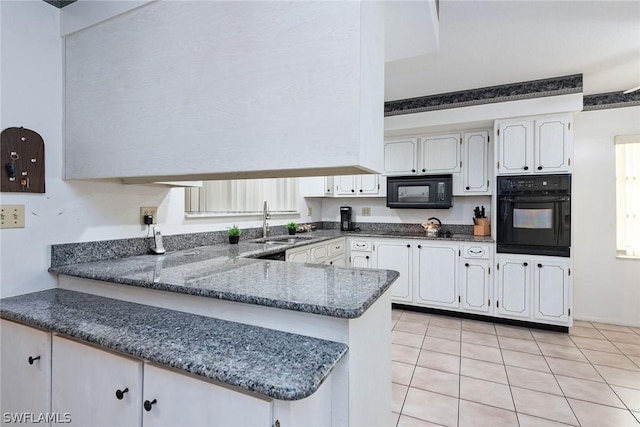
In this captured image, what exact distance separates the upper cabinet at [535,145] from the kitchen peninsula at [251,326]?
2578mm

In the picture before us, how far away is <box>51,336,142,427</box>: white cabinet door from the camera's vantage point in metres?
1.04

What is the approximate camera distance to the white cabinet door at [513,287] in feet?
10.6

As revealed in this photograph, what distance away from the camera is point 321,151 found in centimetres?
110

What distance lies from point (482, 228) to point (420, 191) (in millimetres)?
843

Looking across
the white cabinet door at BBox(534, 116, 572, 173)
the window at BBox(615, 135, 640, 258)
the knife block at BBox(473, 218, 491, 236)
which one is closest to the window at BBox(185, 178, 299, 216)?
the knife block at BBox(473, 218, 491, 236)

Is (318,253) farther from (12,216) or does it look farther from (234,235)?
(12,216)

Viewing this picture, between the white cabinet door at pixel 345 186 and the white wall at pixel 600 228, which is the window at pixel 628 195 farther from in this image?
the white cabinet door at pixel 345 186

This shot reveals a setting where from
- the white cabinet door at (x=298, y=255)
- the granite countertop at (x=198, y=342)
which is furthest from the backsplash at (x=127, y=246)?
the white cabinet door at (x=298, y=255)

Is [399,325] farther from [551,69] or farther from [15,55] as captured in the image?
[15,55]

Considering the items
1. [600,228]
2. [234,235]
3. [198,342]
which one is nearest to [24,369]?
[198,342]

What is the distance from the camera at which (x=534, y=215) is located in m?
3.17

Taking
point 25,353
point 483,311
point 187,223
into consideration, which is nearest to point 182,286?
point 25,353

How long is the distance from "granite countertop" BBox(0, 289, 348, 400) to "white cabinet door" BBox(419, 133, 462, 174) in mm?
3329

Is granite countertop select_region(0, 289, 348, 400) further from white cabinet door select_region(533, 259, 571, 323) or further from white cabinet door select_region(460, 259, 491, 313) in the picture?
white cabinet door select_region(533, 259, 571, 323)
